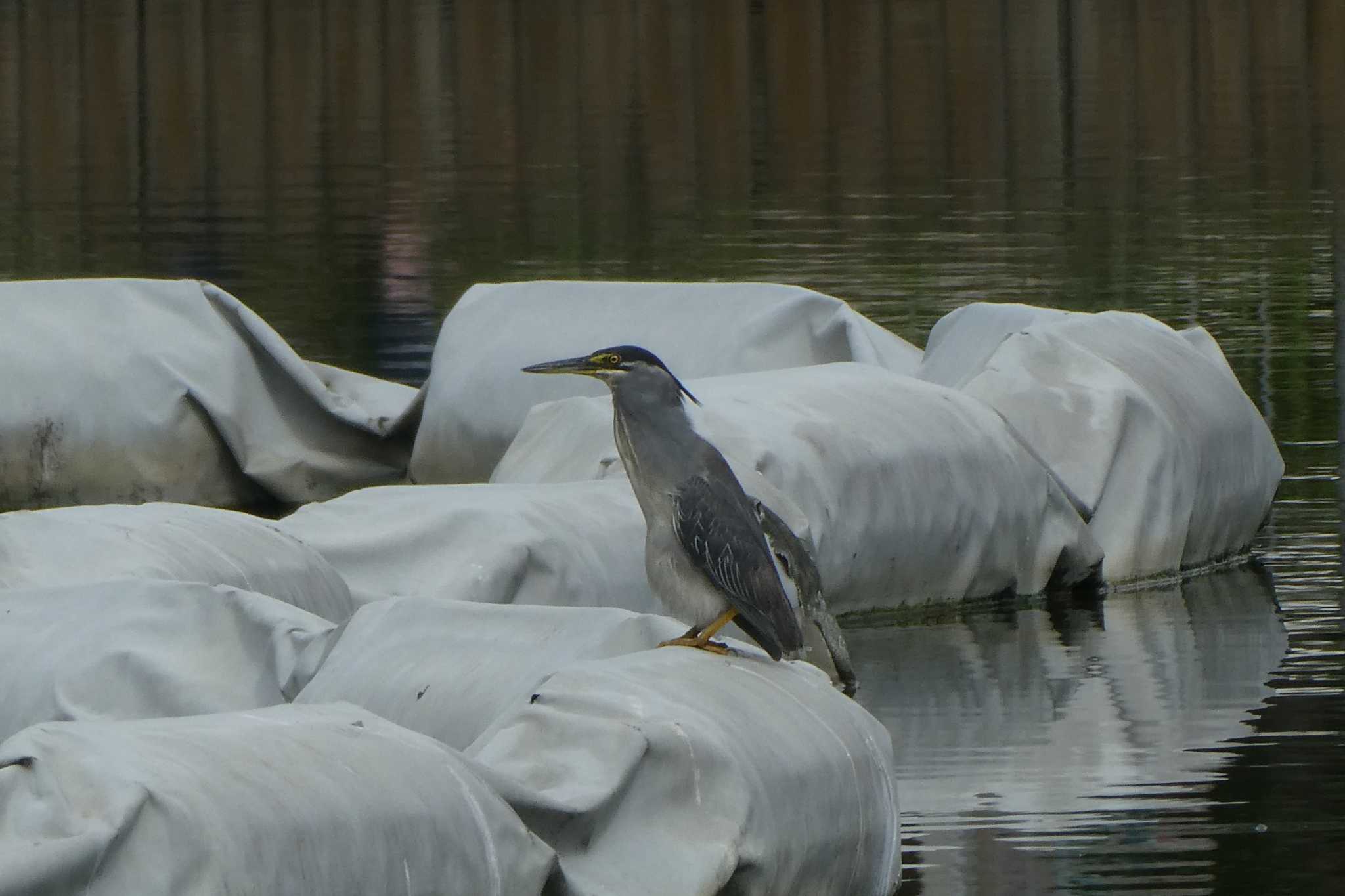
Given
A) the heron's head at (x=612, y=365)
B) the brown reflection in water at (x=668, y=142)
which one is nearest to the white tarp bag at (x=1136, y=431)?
the heron's head at (x=612, y=365)

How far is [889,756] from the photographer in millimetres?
5043

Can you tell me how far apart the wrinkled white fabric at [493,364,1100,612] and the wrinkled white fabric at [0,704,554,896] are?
136 inches

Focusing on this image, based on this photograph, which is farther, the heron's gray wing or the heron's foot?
the heron's gray wing

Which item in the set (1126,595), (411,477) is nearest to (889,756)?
(1126,595)

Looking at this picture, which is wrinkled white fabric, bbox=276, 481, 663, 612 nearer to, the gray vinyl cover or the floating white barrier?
the floating white barrier

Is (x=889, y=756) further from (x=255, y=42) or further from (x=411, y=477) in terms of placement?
(x=255, y=42)

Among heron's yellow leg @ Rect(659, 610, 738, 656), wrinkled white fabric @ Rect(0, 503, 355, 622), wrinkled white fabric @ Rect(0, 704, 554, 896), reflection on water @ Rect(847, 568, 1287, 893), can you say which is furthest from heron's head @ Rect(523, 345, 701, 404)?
wrinkled white fabric @ Rect(0, 503, 355, 622)

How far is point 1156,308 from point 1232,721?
24.9 ft

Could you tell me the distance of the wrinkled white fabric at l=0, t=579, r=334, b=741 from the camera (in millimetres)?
5461

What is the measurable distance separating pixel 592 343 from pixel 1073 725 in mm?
3566

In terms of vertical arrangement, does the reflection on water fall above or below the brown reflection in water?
below

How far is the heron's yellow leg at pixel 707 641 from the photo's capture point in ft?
16.4

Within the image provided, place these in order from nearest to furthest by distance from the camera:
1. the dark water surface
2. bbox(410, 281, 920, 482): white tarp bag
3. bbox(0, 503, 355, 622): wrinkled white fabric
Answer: the dark water surface < bbox(0, 503, 355, 622): wrinkled white fabric < bbox(410, 281, 920, 482): white tarp bag

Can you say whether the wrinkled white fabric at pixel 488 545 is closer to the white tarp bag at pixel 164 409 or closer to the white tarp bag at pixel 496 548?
the white tarp bag at pixel 496 548
